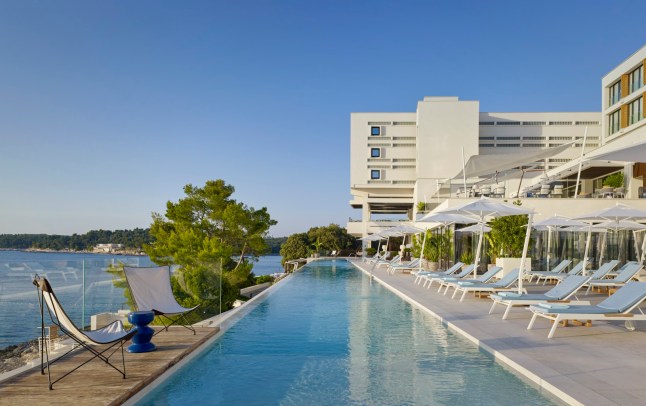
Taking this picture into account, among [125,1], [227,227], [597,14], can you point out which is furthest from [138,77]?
[597,14]

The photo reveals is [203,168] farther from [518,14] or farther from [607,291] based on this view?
[607,291]

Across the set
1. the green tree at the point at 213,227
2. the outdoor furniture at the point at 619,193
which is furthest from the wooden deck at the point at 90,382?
the green tree at the point at 213,227

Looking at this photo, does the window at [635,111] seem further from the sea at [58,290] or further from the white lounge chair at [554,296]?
the sea at [58,290]

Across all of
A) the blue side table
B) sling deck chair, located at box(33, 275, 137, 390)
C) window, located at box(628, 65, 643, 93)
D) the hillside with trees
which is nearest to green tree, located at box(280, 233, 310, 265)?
the hillside with trees

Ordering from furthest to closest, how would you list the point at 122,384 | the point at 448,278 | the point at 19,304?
the point at 448,278, the point at 19,304, the point at 122,384

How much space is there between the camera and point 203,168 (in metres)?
40.7

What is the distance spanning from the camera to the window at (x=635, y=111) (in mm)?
29453

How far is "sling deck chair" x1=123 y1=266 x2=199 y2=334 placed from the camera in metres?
6.93

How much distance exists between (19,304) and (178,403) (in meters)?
4.20

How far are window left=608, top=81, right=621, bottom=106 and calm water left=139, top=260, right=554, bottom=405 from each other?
2886cm

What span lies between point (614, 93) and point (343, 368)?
33368mm

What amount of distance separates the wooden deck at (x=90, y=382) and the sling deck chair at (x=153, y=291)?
0.77 metres

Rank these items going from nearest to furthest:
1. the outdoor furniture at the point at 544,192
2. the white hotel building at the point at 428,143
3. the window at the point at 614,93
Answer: the outdoor furniture at the point at 544,192 → the window at the point at 614,93 → the white hotel building at the point at 428,143

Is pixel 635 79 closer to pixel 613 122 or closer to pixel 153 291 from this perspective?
pixel 613 122
